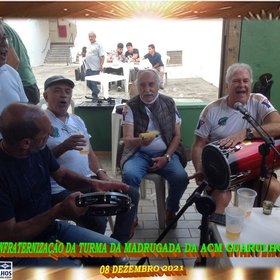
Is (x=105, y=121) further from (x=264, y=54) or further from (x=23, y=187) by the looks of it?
(x=23, y=187)

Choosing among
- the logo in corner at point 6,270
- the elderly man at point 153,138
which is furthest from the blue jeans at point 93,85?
the logo in corner at point 6,270

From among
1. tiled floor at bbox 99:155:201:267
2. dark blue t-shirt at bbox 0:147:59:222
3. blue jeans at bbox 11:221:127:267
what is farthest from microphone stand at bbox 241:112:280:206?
dark blue t-shirt at bbox 0:147:59:222

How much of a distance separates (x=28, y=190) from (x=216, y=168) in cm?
82

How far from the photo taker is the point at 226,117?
5.70 feet

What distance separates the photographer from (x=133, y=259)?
0.84 meters

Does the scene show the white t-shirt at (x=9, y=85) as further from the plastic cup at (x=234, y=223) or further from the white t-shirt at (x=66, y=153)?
the plastic cup at (x=234, y=223)

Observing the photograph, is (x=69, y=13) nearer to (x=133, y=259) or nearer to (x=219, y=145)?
(x=133, y=259)

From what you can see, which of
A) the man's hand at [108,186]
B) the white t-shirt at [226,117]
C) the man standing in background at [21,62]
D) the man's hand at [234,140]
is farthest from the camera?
the white t-shirt at [226,117]

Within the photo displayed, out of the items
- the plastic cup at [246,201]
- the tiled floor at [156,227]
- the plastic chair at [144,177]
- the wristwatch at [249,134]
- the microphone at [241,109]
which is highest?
the microphone at [241,109]

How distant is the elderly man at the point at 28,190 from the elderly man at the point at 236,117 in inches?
31.0

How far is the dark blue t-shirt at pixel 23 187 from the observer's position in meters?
0.99

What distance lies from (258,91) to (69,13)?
154cm

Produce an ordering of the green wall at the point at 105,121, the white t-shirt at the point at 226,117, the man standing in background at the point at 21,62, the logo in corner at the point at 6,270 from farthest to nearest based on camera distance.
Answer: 1. the green wall at the point at 105,121
2. the white t-shirt at the point at 226,117
3. the man standing in background at the point at 21,62
4. the logo in corner at the point at 6,270

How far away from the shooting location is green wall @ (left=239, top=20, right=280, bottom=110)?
115cm
